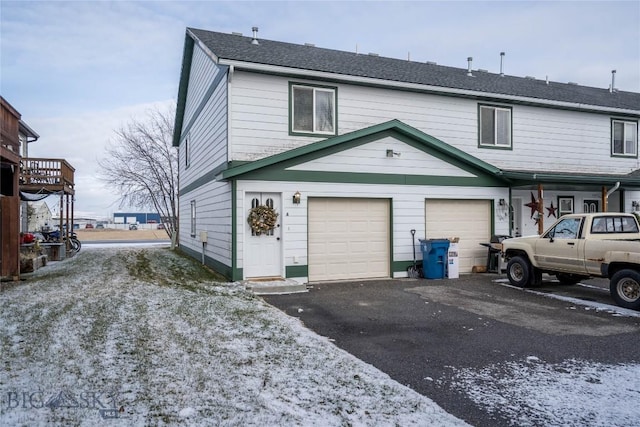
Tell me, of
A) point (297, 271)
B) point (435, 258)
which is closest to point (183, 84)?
point (297, 271)

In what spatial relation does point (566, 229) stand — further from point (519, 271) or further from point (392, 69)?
point (392, 69)

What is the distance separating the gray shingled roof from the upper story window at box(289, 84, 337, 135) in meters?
0.60

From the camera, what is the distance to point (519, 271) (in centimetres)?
1098

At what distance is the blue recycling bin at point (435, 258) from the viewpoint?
11992mm

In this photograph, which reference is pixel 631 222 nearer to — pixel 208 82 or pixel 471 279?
pixel 471 279

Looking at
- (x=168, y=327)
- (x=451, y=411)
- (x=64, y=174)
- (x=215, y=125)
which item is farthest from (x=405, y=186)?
(x=64, y=174)

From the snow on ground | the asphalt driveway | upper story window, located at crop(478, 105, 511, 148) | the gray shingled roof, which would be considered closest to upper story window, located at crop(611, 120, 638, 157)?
the gray shingled roof

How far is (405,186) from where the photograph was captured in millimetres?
12445

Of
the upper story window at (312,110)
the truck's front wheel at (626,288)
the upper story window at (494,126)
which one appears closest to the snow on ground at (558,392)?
the truck's front wheel at (626,288)

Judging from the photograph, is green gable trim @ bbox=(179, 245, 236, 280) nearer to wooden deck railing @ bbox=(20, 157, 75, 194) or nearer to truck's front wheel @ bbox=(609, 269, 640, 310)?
wooden deck railing @ bbox=(20, 157, 75, 194)

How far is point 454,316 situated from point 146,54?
1328cm

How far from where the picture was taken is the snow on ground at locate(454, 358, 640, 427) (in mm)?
3877

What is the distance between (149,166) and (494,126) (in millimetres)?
20068

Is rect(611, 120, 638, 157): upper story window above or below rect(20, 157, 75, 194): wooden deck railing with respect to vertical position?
above
